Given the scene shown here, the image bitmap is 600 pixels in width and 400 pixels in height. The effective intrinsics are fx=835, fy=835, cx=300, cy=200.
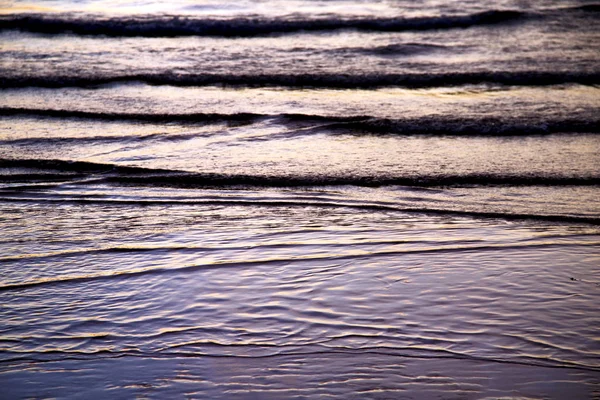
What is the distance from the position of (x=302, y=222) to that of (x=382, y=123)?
2089 millimetres

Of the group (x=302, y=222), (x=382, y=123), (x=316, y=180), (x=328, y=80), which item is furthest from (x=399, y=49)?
(x=302, y=222)

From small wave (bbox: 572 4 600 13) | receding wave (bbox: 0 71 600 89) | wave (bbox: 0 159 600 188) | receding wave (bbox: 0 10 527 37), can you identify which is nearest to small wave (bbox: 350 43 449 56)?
receding wave (bbox: 0 10 527 37)

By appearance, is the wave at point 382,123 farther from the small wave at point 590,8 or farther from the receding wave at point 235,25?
the small wave at point 590,8

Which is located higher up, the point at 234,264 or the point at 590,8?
the point at 590,8

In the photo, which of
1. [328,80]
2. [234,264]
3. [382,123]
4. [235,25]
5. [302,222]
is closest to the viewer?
[234,264]

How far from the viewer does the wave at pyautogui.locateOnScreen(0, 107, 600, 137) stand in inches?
210

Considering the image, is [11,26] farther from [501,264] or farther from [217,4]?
[501,264]

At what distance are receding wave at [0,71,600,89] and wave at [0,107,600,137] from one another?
1090 millimetres

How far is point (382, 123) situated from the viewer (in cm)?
554

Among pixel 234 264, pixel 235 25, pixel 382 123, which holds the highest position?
pixel 235 25

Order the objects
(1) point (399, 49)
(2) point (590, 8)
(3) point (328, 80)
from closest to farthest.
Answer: (3) point (328, 80) → (1) point (399, 49) → (2) point (590, 8)

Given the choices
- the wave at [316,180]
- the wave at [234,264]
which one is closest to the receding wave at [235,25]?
the wave at [316,180]

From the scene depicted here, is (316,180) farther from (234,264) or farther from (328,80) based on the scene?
(328,80)

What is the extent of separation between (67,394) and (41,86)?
5197 mm
